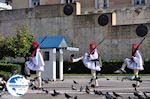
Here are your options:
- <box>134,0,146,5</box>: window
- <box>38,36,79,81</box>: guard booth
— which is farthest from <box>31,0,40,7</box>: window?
<box>38,36,79,81</box>: guard booth

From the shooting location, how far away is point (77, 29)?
4416 centimetres

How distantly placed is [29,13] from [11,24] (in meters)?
2.07

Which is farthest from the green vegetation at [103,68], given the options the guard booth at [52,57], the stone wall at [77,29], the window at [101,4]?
the window at [101,4]

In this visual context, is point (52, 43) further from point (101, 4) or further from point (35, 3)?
point (35, 3)

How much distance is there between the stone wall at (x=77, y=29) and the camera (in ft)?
139

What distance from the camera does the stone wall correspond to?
4241cm

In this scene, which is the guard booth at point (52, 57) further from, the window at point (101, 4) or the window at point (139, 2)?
the window at point (101, 4)

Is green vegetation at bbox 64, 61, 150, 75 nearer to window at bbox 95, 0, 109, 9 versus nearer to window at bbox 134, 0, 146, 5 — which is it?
window at bbox 134, 0, 146, 5

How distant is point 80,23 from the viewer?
144 ft

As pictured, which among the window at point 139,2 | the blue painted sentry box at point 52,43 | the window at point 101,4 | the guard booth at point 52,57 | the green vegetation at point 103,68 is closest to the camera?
the guard booth at point 52,57

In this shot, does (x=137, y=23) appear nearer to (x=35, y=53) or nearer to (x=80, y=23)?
(x=80, y=23)

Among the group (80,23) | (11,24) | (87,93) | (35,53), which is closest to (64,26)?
(80,23)

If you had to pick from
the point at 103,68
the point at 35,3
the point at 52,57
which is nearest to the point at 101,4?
the point at 35,3

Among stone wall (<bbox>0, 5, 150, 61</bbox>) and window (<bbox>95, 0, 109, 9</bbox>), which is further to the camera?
window (<bbox>95, 0, 109, 9</bbox>)
